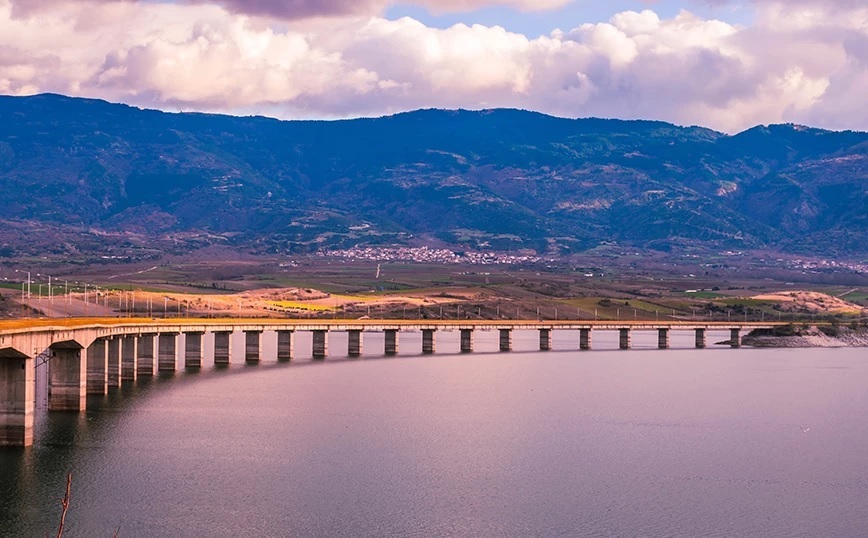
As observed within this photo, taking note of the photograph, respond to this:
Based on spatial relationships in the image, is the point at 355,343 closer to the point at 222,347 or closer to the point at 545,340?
the point at 222,347

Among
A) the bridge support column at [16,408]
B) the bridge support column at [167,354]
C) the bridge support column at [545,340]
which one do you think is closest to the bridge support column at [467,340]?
the bridge support column at [545,340]

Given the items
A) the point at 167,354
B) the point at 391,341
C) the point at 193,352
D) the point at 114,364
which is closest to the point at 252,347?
the point at 193,352

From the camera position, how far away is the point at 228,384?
4648 inches

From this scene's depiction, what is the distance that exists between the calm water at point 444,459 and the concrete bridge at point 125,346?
225cm

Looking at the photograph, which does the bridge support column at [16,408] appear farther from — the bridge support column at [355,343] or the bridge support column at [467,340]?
the bridge support column at [467,340]

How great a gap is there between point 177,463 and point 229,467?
114 inches

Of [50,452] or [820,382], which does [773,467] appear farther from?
[820,382]

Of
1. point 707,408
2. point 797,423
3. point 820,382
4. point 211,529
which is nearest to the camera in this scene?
point 211,529

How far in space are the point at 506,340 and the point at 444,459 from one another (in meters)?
102

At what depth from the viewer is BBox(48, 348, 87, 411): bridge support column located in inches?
3585

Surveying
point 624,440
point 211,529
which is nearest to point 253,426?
point 624,440

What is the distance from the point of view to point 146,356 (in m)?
125

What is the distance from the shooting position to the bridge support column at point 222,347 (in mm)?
142750

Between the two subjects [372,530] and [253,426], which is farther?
[253,426]
